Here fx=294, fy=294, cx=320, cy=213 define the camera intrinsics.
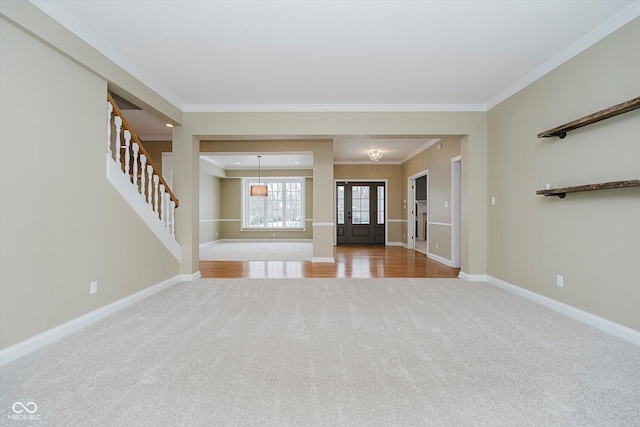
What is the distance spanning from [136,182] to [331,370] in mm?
3138

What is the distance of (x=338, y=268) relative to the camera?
18.5 ft

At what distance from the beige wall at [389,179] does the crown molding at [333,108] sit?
5162 mm

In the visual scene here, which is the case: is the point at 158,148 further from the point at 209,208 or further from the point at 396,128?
the point at 396,128

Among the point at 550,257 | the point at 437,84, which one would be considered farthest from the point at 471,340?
the point at 437,84

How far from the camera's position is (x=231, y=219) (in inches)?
434

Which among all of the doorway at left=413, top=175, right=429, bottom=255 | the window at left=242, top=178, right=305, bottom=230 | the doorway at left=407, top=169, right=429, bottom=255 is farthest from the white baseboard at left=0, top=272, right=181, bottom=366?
the doorway at left=413, top=175, right=429, bottom=255

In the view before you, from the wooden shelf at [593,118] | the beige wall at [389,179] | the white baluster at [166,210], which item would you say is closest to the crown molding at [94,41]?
the white baluster at [166,210]

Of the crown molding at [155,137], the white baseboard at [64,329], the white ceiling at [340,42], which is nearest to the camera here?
the white baseboard at [64,329]

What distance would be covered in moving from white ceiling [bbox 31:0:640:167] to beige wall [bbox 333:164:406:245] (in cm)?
549

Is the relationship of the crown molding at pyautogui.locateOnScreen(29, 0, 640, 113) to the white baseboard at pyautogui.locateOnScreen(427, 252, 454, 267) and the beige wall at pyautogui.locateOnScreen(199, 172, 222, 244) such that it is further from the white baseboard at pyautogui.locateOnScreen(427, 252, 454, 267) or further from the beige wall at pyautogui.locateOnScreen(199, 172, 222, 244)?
the beige wall at pyautogui.locateOnScreen(199, 172, 222, 244)

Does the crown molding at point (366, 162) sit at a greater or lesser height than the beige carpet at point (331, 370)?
greater

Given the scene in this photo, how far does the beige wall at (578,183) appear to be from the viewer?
2.43 metres

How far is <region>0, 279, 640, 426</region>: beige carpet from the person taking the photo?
1514mm

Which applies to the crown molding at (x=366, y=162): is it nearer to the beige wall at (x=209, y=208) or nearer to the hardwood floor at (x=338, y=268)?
the hardwood floor at (x=338, y=268)
